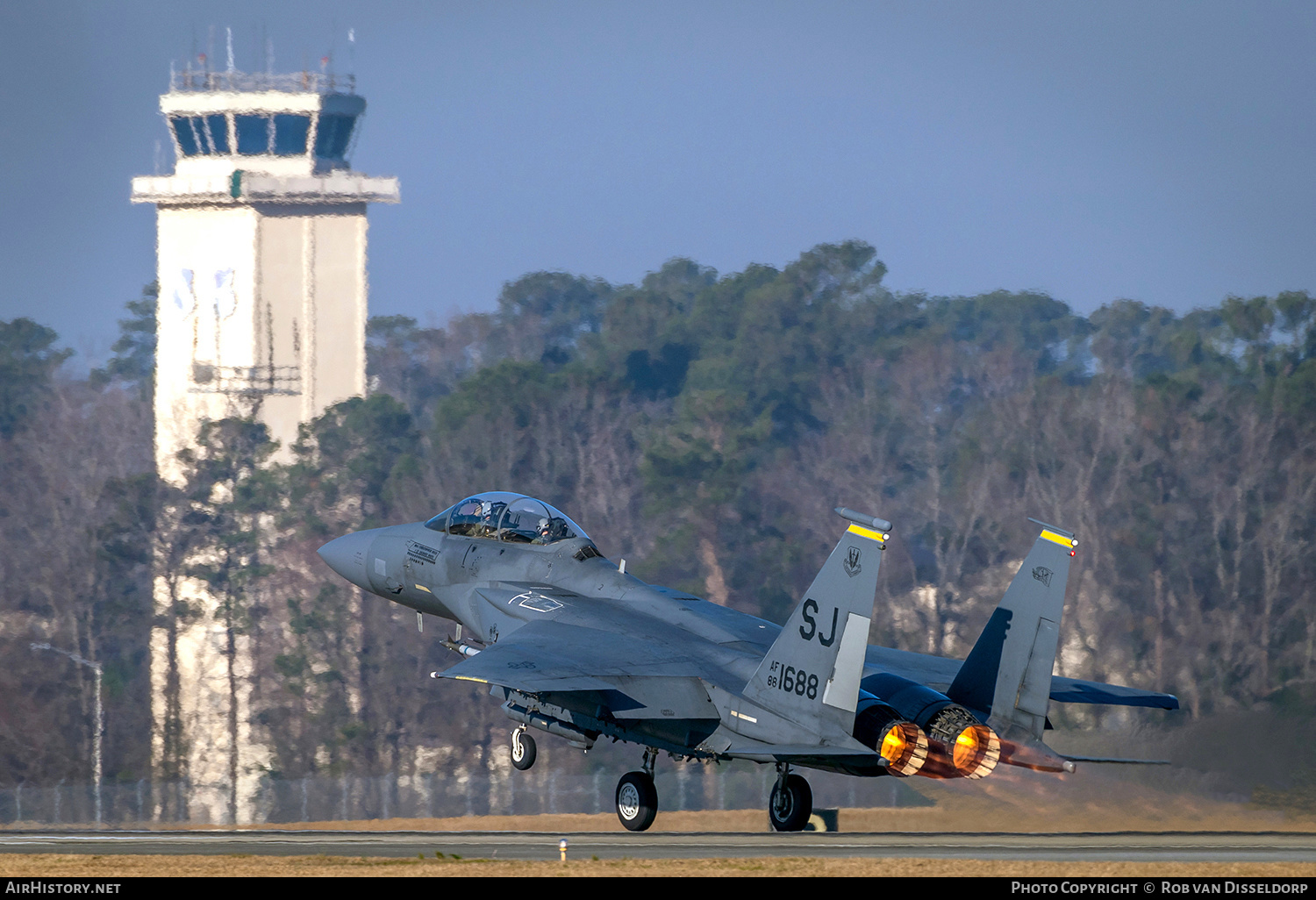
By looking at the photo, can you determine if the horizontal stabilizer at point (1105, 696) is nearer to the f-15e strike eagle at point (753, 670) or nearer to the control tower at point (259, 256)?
the f-15e strike eagle at point (753, 670)

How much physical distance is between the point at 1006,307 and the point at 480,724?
153 feet

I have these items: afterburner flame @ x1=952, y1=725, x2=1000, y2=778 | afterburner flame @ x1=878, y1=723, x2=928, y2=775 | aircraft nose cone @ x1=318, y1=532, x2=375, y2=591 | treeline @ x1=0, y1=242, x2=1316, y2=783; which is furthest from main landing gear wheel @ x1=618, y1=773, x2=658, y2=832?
treeline @ x1=0, y1=242, x2=1316, y2=783

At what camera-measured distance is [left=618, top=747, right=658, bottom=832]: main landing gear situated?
2539cm

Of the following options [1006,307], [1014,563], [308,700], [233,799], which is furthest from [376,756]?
[1006,307]

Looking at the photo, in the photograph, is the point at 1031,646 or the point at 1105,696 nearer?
the point at 1031,646

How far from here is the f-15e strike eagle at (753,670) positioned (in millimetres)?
22422

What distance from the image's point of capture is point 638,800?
83.3ft

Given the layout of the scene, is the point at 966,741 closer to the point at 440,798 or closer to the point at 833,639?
the point at 833,639

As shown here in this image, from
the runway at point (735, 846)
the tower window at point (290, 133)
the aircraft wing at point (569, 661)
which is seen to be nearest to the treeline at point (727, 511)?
the tower window at point (290, 133)

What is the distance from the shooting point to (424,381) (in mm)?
119125

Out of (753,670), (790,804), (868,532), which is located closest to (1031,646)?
(868,532)

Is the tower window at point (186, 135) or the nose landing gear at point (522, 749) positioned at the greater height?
the tower window at point (186, 135)

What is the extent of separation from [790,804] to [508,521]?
632 cm

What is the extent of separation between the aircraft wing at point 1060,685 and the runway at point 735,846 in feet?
6.48
